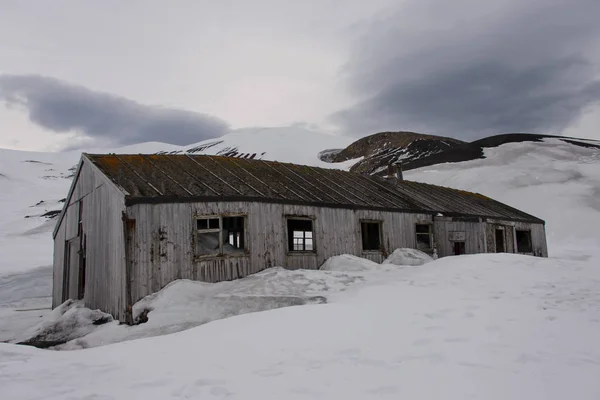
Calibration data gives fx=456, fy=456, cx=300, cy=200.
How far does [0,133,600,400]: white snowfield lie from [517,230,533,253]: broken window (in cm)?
1155

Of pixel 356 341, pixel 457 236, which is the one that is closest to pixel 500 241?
pixel 457 236

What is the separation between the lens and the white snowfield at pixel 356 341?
5.16m

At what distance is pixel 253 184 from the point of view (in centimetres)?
1553

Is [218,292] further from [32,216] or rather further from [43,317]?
[32,216]

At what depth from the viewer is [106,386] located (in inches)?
205

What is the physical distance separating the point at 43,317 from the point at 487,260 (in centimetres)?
1510

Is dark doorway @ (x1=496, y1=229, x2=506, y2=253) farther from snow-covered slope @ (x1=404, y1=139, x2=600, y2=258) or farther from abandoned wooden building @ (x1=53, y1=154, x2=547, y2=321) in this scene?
snow-covered slope @ (x1=404, y1=139, x2=600, y2=258)

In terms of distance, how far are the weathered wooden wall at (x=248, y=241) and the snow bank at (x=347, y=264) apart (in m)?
0.37

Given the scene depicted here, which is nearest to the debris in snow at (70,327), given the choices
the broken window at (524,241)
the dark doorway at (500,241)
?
the dark doorway at (500,241)

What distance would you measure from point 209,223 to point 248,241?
2.12 meters

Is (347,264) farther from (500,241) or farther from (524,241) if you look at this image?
(524,241)

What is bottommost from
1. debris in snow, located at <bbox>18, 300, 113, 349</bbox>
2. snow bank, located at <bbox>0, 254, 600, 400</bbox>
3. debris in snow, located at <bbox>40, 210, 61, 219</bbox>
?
debris in snow, located at <bbox>18, 300, 113, 349</bbox>

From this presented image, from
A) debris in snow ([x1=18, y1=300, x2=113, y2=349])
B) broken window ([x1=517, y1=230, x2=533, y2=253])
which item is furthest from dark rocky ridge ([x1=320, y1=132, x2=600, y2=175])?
debris in snow ([x1=18, y1=300, x2=113, y2=349])

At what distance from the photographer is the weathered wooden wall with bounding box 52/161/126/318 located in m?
12.3
